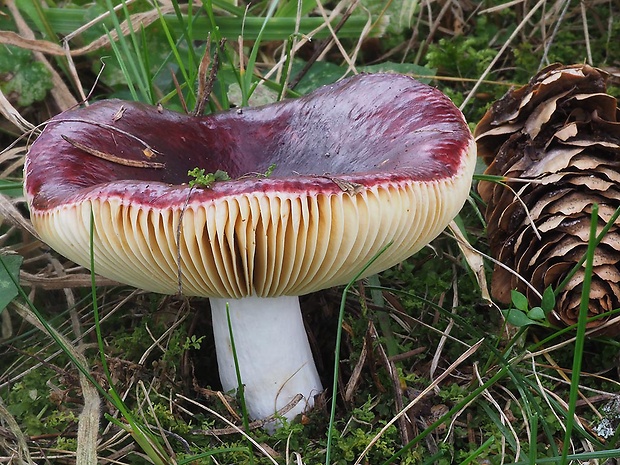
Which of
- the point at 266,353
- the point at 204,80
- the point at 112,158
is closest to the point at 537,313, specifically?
the point at 266,353

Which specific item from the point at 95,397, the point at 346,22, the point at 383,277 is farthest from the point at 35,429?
the point at 346,22

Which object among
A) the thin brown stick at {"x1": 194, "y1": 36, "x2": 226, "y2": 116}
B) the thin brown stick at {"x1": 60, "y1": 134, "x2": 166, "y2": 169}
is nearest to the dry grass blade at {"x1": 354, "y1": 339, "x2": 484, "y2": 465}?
the thin brown stick at {"x1": 60, "y1": 134, "x2": 166, "y2": 169}

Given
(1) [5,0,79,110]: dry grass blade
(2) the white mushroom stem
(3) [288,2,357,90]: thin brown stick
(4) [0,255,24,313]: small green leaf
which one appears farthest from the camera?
(1) [5,0,79,110]: dry grass blade

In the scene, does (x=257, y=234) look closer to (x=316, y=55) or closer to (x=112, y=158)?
(x=112, y=158)

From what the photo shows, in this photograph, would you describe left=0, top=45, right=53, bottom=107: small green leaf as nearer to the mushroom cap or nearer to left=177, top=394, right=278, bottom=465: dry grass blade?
the mushroom cap

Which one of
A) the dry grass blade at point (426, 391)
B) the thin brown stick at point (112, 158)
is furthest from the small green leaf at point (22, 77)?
the dry grass blade at point (426, 391)

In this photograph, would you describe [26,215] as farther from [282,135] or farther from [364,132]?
[364,132]

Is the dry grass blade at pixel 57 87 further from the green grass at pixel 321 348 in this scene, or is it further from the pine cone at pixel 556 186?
the pine cone at pixel 556 186
